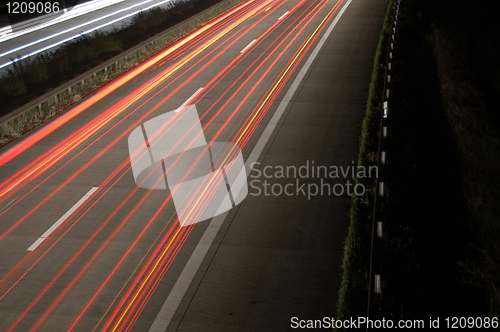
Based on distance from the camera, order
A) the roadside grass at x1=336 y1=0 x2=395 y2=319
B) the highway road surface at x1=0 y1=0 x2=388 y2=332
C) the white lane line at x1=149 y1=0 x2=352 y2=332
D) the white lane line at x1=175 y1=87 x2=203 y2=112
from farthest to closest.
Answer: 1. the white lane line at x1=175 y1=87 x2=203 y2=112
2. the highway road surface at x1=0 y1=0 x2=388 y2=332
3. the roadside grass at x1=336 y1=0 x2=395 y2=319
4. the white lane line at x1=149 y1=0 x2=352 y2=332

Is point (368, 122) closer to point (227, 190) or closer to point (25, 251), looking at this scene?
point (227, 190)

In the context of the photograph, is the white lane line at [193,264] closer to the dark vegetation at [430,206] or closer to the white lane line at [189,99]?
the dark vegetation at [430,206]

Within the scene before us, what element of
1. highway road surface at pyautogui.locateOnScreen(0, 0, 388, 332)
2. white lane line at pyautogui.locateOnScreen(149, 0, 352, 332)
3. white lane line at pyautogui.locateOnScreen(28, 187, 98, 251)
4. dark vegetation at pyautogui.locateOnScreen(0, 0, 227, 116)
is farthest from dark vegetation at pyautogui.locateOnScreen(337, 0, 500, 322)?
dark vegetation at pyautogui.locateOnScreen(0, 0, 227, 116)

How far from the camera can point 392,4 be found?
42.2m

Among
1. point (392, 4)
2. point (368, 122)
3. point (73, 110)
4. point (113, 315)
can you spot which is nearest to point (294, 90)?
point (368, 122)

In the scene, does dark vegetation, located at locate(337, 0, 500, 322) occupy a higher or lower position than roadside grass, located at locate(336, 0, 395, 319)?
lower

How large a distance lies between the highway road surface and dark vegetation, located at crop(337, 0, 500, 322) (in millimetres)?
516

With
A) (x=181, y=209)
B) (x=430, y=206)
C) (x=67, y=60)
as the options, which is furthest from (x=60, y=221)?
(x=67, y=60)

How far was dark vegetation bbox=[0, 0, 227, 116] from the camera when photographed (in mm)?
19203

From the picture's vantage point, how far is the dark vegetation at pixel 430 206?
9.12m

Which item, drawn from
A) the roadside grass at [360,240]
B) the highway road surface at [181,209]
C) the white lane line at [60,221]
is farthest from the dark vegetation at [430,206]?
the white lane line at [60,221]

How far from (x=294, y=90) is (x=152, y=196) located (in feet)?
31.7

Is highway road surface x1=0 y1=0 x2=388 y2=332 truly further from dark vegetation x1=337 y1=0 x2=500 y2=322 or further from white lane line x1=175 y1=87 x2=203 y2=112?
dark vegetation x1=337 y1=0 x2=500 y2=322

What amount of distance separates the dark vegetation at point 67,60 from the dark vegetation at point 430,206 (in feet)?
37.4
